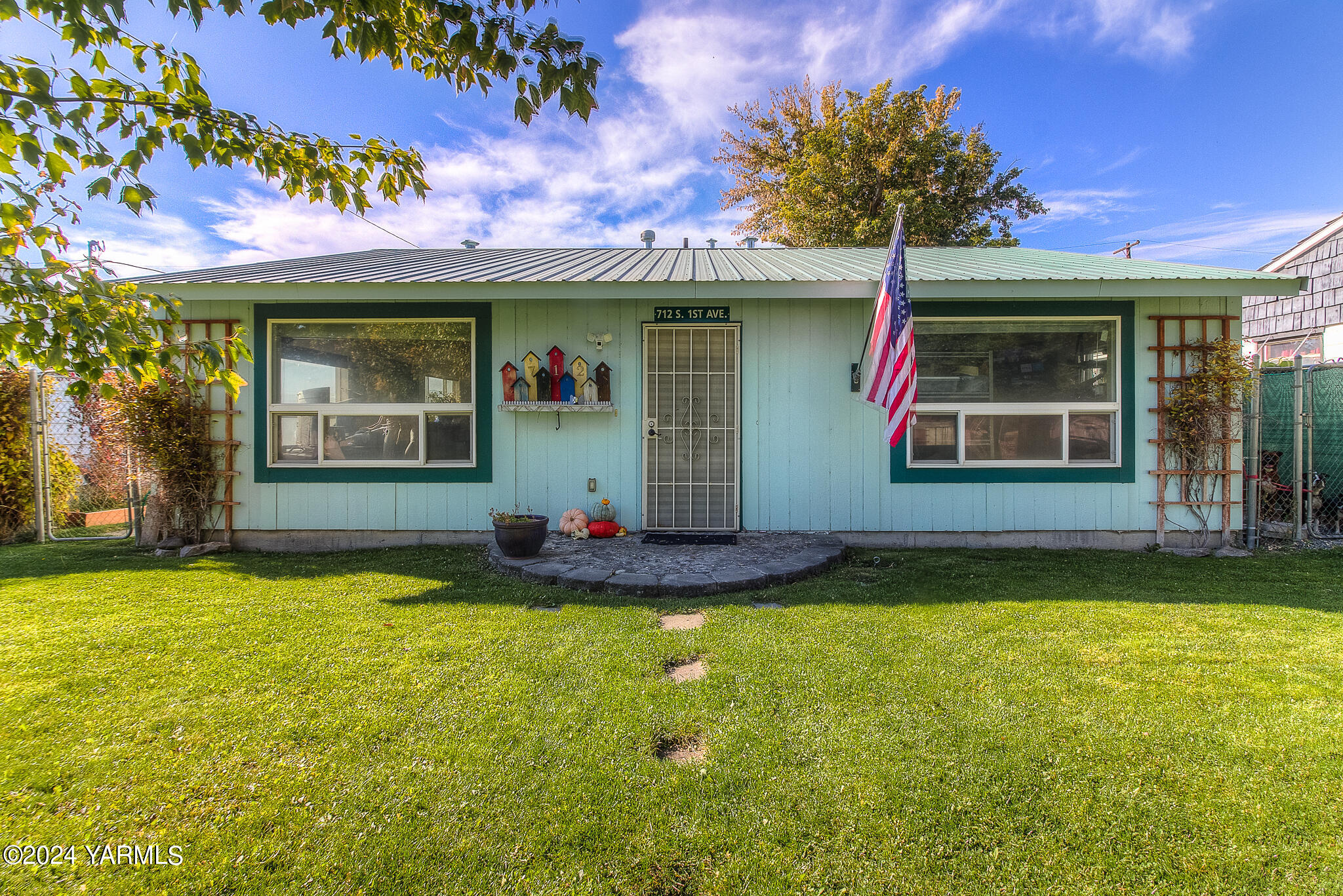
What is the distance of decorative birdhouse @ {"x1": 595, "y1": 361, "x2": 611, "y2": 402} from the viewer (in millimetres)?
5328

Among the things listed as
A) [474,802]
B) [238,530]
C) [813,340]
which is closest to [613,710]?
[474,802]

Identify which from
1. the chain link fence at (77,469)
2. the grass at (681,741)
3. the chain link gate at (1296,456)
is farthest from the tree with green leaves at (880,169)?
the chain link fence at (77,469)

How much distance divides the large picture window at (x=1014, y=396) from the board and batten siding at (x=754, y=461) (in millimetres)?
271

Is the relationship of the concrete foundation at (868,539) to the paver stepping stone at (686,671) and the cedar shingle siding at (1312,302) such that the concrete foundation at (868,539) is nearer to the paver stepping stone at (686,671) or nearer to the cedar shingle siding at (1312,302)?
the paver stepping stone at (686,671)

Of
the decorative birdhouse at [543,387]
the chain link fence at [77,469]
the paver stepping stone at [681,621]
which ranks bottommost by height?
the paver stepping stone at [681,621]

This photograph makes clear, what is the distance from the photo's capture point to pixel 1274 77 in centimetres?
880

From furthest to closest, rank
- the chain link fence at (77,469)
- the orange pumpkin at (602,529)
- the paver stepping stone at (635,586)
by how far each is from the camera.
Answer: the chain link fence at (77,469)
the orange pumpkin at (602,529)
the paver stepping stone at (635,586)

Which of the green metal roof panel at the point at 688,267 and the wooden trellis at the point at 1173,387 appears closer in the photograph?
the green metal roof panel at the point at 688,267

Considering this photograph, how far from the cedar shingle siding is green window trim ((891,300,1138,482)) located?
4.95 m

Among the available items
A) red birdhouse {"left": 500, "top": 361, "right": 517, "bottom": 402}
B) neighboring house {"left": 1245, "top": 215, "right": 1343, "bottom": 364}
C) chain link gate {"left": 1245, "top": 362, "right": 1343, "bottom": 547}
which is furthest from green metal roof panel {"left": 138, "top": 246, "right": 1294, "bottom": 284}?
neighboring house {"left": 1245, "top": 215, "right": 1343, "bottom": 364}

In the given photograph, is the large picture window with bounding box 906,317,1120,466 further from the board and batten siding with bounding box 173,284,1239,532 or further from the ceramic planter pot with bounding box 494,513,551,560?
the ceramic planter pot with bounding box 494,513,551,560

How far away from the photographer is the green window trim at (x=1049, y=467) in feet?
17.0

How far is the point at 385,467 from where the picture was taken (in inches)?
213

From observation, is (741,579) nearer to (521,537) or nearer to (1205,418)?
(521,537)
